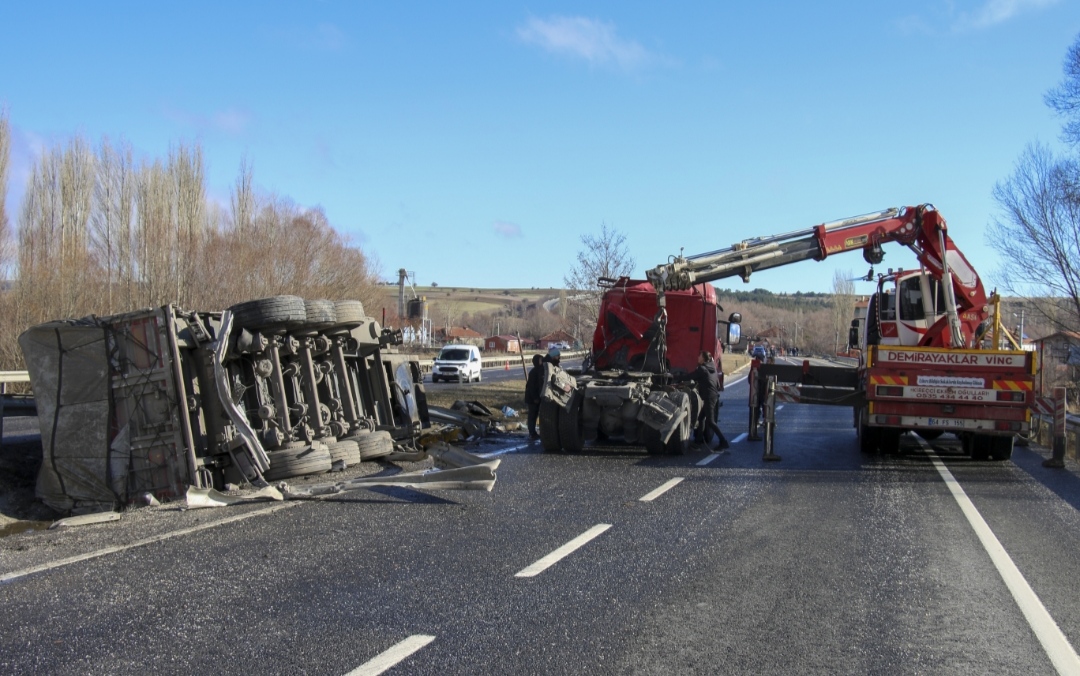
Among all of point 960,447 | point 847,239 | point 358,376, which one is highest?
point 847,239

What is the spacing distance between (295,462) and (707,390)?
7279 mm

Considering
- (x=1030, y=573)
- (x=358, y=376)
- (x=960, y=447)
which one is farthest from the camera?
(x=960, y=447)

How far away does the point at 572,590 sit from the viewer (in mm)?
6141

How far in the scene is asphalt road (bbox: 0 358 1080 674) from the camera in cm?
486

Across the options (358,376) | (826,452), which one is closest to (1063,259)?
(826,452)

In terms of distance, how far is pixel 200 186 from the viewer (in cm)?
4312

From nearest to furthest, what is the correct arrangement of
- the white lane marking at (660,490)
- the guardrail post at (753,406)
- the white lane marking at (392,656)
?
the white lane marking at (392,656) < the white lane marking at (660,490) < the guardrail post at (753,406)

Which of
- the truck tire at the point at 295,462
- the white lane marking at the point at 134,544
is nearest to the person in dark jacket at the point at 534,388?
the truck tire at the point at 295,462

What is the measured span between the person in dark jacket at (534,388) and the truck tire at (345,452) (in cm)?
378

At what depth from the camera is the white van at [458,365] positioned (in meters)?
41.1

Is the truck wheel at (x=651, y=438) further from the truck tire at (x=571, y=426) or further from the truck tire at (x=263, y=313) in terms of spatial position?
the truck tire at (x=263, y=313)

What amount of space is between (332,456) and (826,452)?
855 centimetres

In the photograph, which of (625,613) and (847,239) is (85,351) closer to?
(625,613)

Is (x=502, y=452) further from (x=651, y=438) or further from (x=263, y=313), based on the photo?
(x=263, y=313)
